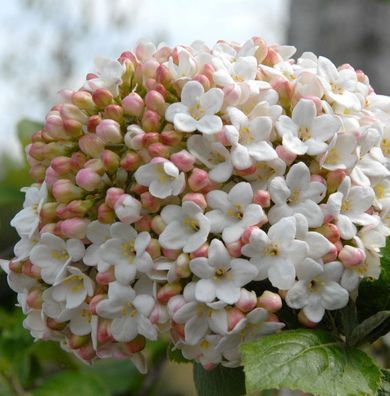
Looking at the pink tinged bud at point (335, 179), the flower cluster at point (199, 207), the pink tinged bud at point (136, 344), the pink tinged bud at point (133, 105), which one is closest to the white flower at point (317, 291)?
the flower cluster at point (199, 207)

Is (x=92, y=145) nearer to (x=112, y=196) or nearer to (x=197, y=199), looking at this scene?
(x=112, y=196)

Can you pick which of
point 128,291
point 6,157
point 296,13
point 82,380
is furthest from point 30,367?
point 6,157

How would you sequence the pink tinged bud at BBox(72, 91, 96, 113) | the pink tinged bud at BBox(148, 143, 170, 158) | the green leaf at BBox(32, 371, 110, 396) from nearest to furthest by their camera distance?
the pink tinged bud at BBox(148, 143, 170, 158) → the pink tinged bud at BBox(72, 91, 96, 113) → the green leaf at BBox(32, 371, 110, 396)

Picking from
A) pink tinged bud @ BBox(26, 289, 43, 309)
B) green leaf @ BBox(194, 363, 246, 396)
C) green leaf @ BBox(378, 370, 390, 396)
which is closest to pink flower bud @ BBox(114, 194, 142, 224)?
pink tinged bud @ BBox(26, 289, 43, 309)

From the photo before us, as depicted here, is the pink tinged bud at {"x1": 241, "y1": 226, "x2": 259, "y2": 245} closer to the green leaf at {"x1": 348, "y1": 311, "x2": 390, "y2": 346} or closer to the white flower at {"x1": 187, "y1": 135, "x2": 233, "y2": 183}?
the white flower at {"x1": 187, "y1": 135, "x2": 233, "y2": 183}

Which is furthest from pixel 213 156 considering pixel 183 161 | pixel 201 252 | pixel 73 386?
pixel 73 386

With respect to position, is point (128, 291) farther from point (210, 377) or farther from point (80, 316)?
point (210, 377)
